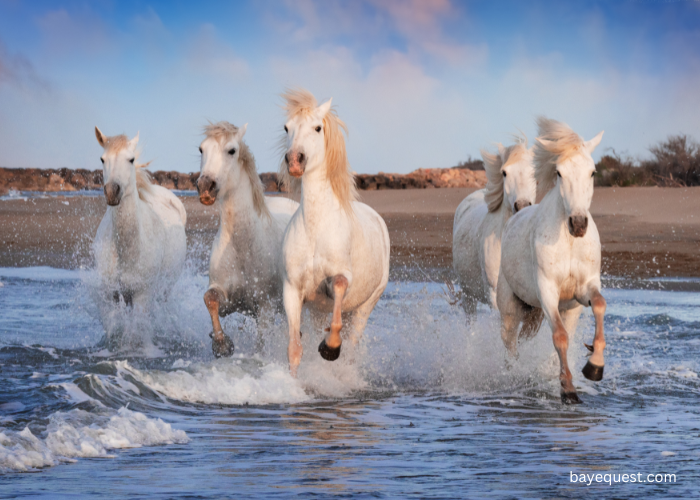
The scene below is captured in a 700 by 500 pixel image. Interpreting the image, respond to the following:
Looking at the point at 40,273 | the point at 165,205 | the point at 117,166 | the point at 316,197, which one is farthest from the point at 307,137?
the point at 40,273

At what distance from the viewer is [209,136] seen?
6.76 meters

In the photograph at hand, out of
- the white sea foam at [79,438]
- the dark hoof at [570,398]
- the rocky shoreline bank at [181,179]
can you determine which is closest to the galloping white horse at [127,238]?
the white sea foam at [79,438]

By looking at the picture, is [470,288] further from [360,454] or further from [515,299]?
[360,454]

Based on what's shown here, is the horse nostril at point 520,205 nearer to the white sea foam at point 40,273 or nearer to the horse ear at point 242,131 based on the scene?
the horse ear at point 242,131

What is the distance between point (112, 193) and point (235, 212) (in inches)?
44.6

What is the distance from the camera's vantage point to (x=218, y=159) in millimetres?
6680

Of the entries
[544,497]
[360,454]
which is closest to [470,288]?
[360,454]

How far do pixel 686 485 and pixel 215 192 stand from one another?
413cm

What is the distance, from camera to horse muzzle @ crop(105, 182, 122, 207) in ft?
23.5

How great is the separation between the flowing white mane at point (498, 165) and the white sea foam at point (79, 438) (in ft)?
13.4

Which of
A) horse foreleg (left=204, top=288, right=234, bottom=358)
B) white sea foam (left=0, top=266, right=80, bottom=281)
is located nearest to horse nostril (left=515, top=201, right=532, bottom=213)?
horse foreleg (left=204, top=288, right=234, bottom=358)

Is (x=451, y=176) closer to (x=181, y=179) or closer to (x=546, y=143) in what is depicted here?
(x=181, y=179)

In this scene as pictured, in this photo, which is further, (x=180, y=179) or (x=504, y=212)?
(x=180, y=179)

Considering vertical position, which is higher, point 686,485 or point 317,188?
point 317,188
